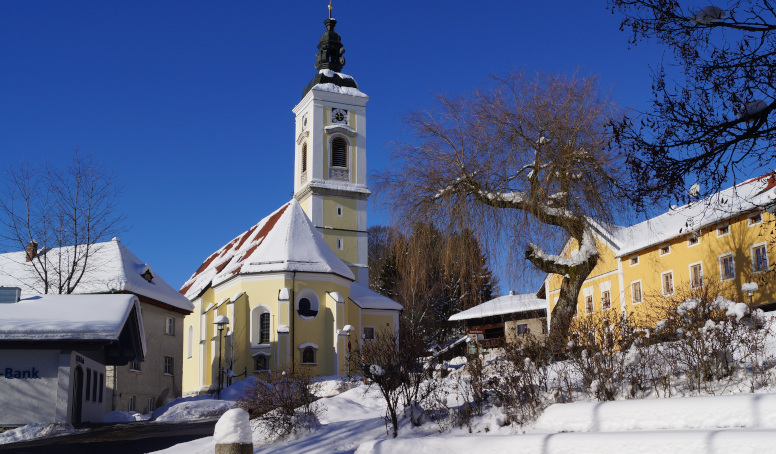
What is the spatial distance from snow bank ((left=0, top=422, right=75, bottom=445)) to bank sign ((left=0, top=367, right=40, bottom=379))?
→ 120 centimetres

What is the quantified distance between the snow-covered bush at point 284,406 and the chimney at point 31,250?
22048 mm

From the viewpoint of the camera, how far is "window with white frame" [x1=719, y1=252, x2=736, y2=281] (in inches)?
989

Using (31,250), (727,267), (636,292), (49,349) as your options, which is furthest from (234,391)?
(727,267)

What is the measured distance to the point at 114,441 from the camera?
15.8 m

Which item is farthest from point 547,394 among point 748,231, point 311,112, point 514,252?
A: point 311,112

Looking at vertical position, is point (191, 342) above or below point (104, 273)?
below

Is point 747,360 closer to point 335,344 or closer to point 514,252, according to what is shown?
point 514,252

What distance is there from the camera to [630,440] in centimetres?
811

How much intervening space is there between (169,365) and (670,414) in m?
28.5

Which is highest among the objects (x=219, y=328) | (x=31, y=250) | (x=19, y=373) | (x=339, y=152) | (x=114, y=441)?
(x=339, y=152)

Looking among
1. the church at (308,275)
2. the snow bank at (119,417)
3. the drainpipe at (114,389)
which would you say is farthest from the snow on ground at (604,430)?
the church at (308,275)

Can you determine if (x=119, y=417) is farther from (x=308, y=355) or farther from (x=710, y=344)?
(x=710, y=344)

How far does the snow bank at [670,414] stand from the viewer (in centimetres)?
807

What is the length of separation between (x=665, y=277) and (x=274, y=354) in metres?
18.9
